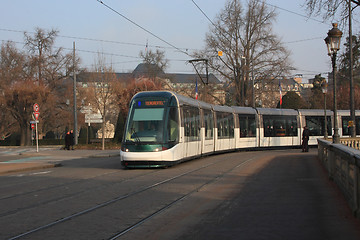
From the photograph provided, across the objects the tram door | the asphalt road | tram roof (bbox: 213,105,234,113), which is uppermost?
tram roof (bbox: 213,105,234,113)

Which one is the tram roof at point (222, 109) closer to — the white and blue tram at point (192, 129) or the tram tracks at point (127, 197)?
the white and blue tram at point (192, 129)

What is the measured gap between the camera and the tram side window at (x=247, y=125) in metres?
32.2

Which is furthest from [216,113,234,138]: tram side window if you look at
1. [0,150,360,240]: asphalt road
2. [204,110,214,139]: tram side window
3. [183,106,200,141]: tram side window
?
[0,150,360,240]: asphalt road

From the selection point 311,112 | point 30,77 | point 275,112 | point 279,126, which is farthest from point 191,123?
point 30,77

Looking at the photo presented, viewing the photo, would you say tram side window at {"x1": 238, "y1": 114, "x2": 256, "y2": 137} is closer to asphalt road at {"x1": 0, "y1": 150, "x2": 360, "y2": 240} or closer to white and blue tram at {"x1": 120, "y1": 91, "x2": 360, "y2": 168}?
white and blue tram at {"x1": 120, "y1": 91, "x2": 360, "y2": 168}

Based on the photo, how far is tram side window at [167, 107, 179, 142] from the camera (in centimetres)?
1811

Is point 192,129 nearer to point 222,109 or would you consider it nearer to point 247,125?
point 222,109

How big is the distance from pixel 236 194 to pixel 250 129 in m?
22.2

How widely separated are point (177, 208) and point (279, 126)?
26.9m

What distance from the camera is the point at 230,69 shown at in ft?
162

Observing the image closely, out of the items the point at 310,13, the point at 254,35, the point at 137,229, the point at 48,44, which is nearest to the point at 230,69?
the point at 254,35

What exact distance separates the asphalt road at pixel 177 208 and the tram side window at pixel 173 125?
117 inches

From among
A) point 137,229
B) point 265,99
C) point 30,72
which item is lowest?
point 137,229

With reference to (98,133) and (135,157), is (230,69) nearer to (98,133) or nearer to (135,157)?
(135,157)
